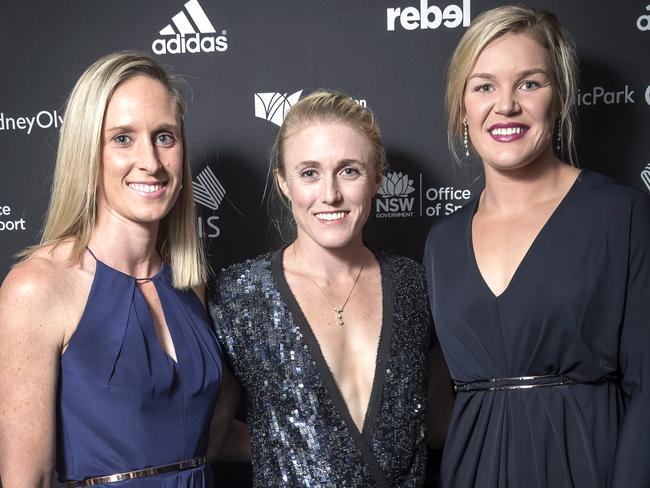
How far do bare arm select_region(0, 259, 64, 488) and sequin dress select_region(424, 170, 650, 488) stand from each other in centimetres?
85

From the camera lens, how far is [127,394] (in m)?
1.48

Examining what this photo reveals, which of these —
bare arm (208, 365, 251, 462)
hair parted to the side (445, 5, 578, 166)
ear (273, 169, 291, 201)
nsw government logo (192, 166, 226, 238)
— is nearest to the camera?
hair parted to the side (445, 5, 578, 166)

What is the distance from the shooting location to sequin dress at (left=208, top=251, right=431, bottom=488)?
5.18 feet

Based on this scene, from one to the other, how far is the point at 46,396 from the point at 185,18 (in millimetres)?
1195

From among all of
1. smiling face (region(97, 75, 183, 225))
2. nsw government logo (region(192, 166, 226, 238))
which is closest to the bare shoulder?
smiling face (region(97, 75, 183, 225))

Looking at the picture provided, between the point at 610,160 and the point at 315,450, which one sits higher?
the point at 610,160

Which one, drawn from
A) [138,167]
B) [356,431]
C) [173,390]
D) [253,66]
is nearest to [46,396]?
[173,390]

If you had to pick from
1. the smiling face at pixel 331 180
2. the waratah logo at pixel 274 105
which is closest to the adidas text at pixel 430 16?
the waratah logo at pixel 274 105

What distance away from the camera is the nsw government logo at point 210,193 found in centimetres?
221

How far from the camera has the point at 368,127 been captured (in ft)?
5.62

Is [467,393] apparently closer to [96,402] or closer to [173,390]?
[173,390]

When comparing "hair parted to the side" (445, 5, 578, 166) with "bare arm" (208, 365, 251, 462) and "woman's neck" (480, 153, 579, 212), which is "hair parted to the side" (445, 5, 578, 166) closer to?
"woman's neck" (480, 153, 579, 212)

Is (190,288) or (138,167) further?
(190,288)

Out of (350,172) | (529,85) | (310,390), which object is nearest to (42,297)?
(310,390)
